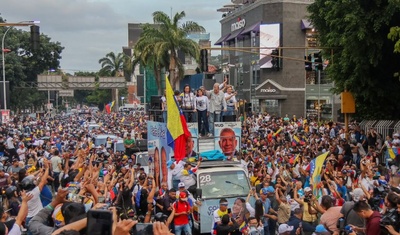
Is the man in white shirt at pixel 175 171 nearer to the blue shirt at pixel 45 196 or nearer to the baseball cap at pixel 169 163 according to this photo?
the baseball cap at pixel 169 163

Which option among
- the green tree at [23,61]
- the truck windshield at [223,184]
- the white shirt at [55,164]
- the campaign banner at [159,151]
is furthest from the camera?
the green tree at [23,61]

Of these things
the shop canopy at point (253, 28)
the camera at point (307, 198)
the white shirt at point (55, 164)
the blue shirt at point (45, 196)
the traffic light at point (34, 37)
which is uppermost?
the shop canopy at point (253, 28)

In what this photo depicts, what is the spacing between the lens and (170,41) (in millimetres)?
43656

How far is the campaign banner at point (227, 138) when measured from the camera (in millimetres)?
15805

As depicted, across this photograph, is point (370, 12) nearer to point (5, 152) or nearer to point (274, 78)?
point (5, 152)

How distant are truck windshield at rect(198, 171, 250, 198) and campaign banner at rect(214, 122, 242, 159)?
192 centimetres

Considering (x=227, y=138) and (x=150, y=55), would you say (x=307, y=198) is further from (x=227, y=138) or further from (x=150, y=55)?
(x=150, y=55)

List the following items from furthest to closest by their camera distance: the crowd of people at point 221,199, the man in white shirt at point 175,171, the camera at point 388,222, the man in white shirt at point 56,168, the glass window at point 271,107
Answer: the glass window at point 271,107, the man in white shirt at point 56,168, the man in white shirt at point 175,171, the camera at point 388,222, the crowd of people at point 221,199

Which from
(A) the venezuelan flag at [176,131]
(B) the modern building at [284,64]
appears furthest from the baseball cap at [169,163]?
(B) the modern building at [284,64]

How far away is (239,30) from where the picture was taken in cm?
6266

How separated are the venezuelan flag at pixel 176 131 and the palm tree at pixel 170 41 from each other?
28597 millimetres

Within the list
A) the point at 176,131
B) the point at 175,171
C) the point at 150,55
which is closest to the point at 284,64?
the point at 150,55

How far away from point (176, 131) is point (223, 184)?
6.58ft

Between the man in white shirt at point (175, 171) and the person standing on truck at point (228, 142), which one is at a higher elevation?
the person standing on truck at point (228, 142)
